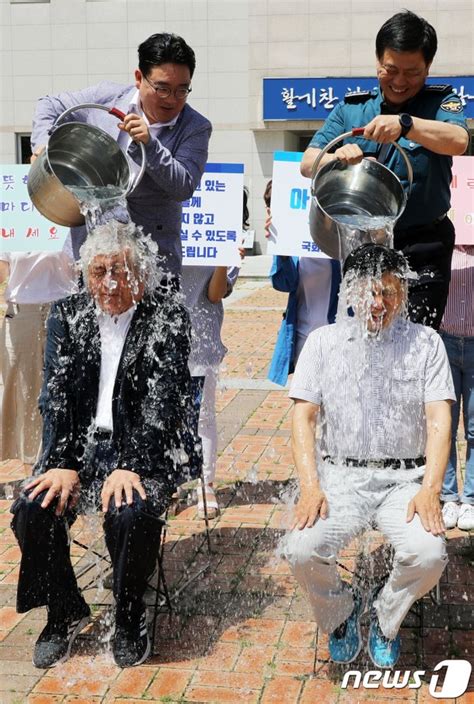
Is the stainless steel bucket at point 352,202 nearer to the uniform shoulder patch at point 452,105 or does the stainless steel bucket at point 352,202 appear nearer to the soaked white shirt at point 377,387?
the uniform shoulder patch at point 452,105

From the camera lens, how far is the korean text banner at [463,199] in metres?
4.85

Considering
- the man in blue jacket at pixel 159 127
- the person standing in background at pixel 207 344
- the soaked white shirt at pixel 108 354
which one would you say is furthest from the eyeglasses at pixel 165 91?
the person standing in background at pixel 207 344

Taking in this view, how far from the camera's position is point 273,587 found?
13.6ft

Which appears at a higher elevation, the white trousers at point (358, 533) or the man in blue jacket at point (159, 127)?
the man in blue jacket at point (159, 127)

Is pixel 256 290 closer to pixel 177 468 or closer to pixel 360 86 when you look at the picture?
pixel 360 86

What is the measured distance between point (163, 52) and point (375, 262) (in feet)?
4.14

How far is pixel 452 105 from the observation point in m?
3.92

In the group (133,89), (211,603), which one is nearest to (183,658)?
(211,603)

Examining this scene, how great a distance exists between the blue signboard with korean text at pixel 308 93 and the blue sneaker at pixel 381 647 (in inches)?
781

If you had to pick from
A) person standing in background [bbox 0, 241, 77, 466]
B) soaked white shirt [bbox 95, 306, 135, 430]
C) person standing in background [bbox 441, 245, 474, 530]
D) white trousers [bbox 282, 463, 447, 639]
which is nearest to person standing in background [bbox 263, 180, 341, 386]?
person standing in background [bbox 441, 245, 474, 530]

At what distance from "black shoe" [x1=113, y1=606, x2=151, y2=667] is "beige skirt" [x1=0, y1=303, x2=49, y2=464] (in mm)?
2005

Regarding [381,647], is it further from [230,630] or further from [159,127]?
[159,127]

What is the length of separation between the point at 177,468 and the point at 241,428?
306 centimetres

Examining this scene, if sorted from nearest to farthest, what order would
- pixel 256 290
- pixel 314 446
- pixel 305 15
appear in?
1. pixel 314 446
2. pixel 256 290
3. pixel 305 15
